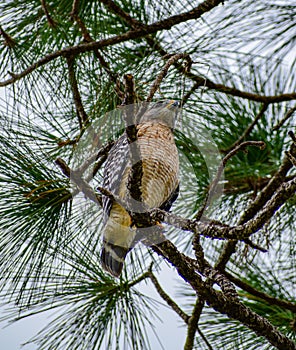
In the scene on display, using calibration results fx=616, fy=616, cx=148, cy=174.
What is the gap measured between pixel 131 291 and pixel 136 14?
87 centimetres

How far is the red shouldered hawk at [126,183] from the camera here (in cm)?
160

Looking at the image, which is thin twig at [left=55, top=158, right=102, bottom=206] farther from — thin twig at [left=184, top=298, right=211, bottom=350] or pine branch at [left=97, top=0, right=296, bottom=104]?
thin twig at [left=184, top=298, right=211, bottom=350]

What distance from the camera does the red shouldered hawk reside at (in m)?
1.60

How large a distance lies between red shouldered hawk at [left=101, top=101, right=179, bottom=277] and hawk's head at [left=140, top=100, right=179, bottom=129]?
3cm

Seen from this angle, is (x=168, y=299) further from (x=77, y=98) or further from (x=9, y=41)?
(x=9, y=41)

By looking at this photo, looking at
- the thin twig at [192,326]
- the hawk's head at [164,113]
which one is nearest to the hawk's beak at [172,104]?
the hawk's head at [164,113]

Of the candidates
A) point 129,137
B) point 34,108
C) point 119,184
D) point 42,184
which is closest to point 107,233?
point 119,184

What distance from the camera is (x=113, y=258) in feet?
5.23

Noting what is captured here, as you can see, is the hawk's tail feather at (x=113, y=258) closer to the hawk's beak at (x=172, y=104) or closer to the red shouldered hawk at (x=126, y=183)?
the red shouldered hawk at (x=126, y=183)

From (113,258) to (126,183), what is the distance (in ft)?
0.65

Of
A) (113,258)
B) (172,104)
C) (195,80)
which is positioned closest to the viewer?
(113,258)

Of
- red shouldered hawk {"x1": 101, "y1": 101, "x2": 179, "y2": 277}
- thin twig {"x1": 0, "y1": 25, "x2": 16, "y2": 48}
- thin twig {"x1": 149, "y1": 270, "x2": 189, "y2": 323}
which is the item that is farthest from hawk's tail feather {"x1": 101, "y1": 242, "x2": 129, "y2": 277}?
thin twig {"x1": 0, "y1": 25, "x2": 16, "y2": 48}

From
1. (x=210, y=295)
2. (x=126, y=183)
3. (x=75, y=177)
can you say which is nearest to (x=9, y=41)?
(x=126, y=183)

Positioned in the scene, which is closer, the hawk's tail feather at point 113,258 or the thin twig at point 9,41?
the hawk's tail feather at point 113,258
